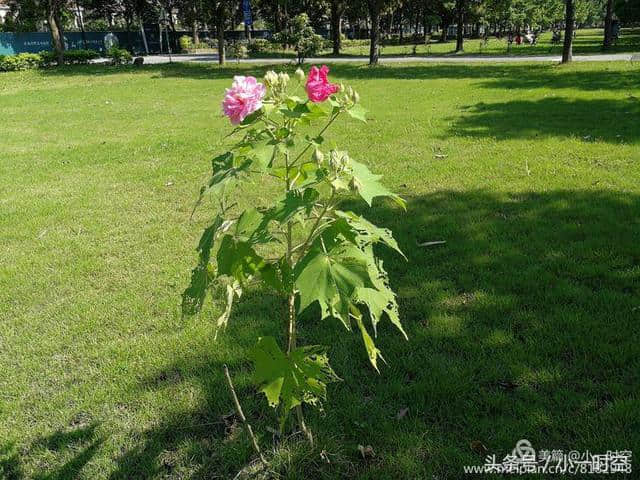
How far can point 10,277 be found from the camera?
162 inches

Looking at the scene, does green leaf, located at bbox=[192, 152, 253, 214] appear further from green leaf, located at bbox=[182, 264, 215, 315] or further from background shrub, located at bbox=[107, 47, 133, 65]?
background shrub, located at bbox=[107, 47, 133, 65]

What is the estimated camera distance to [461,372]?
2.71m

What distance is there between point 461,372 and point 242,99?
187 centimetres

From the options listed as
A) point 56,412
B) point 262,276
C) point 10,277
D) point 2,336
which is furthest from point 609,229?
point 10,277

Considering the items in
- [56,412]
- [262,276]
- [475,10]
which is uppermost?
[475,10]

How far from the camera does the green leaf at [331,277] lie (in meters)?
1.53

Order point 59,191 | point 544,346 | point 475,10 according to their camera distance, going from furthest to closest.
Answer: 1. point 475,10
2. point 59,191
3. point 544,346

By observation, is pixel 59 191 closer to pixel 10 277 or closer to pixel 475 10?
pixel 10 277

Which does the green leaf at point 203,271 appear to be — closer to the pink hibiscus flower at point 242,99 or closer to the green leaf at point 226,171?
the green leaf at point 226,171

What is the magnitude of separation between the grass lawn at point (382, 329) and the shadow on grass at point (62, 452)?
0.04 ft

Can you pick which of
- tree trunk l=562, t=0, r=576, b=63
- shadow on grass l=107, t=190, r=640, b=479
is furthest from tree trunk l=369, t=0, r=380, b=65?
shadow on grass l=107, t=190, r=640, b=479

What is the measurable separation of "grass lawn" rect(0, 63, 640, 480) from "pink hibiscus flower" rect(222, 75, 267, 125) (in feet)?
4.88

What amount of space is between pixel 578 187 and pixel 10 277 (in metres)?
5.34

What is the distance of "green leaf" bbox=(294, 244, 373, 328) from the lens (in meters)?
1.53
